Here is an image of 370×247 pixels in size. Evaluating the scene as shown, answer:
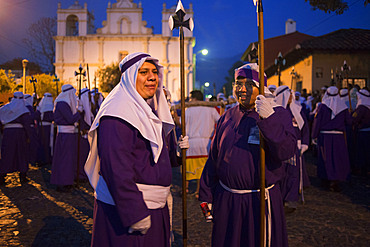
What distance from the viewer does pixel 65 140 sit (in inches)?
301

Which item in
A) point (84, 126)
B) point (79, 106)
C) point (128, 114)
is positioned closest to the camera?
point (128, 114)

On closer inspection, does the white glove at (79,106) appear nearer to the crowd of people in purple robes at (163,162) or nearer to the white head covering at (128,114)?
the crowd of people in purple robes at (163,162)

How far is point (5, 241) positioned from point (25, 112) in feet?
15.3

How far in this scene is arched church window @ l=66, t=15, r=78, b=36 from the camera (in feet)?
187

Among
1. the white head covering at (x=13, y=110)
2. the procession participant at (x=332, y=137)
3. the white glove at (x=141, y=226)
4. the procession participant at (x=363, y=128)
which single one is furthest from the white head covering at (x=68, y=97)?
the procession participant at (x=363, y=128)

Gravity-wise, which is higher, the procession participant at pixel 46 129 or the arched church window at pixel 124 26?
the arched church window at pixel 124 26

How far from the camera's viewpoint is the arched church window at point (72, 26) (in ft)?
187

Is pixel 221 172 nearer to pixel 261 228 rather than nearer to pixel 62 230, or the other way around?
pixel 261 228

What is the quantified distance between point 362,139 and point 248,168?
7.78 meters

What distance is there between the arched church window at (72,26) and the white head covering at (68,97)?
54.0m

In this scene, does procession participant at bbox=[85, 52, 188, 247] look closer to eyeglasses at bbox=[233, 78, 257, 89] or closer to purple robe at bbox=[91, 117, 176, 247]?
purple robe at bbox=[91, 117, 176, 247]

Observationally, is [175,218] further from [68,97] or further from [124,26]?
[124,26]

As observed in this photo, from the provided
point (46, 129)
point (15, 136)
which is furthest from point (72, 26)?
point (15, 136)

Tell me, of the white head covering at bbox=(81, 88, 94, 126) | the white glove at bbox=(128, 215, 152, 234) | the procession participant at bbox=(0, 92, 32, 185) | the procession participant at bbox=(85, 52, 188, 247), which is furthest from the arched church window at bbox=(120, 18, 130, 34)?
the white glove at bbox=(128, 215, 152, 234)
